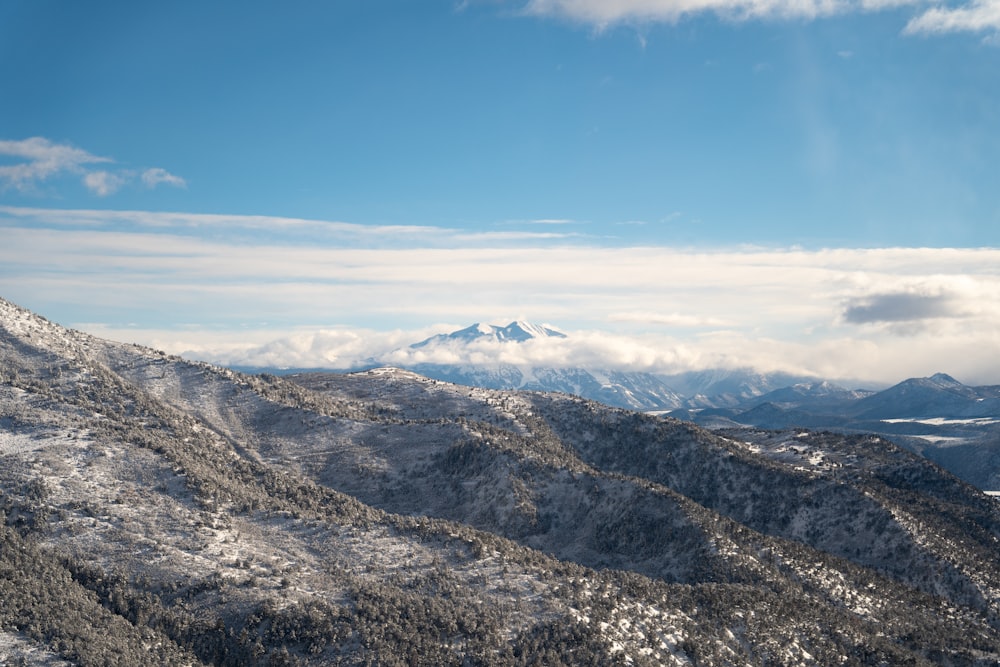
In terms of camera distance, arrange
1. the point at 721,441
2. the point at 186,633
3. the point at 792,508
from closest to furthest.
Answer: the point at 186,633
the point at 792,508
the point at 721,441

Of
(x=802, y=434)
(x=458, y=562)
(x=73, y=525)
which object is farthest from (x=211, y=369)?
(x=802, y=434)

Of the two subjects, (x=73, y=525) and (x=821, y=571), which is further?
(x=821, y=571)

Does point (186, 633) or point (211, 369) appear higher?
point (211, 369)

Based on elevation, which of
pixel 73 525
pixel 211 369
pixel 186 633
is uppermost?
pixel 211 369

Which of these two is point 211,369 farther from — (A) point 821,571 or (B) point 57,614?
(A) point 821,571

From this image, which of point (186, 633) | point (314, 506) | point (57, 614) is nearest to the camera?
point (57, 614)

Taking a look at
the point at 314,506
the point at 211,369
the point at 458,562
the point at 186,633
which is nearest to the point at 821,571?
the point at 458,562
